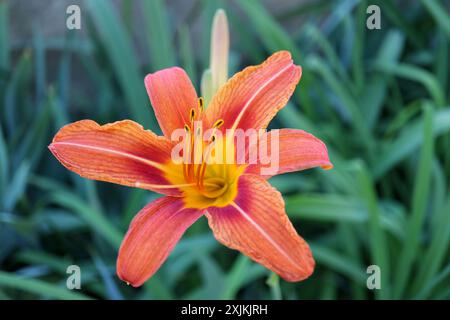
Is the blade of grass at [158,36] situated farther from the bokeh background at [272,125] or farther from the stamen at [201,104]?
the stamen at [201,104]

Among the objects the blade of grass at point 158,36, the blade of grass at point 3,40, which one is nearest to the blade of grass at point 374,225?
the blade of grass at point 158,36

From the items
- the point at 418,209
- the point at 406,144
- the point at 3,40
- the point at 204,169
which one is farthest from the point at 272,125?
the point at 204,169

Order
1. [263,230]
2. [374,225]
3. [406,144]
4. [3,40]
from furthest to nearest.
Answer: [3,40] → [406,144] → [374,225] → [263,230]

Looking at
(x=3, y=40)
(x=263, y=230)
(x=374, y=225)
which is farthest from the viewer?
(x=3, y=40)

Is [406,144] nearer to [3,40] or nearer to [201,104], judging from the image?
[201,104]

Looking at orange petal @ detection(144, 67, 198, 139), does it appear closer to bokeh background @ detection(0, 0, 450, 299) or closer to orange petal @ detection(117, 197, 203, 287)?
orange petal @ detection(117, 197, 203, 287)

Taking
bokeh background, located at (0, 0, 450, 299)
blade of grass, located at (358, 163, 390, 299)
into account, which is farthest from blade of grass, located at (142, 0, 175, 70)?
blade of grass, located at (358, 163, 390, 299)
